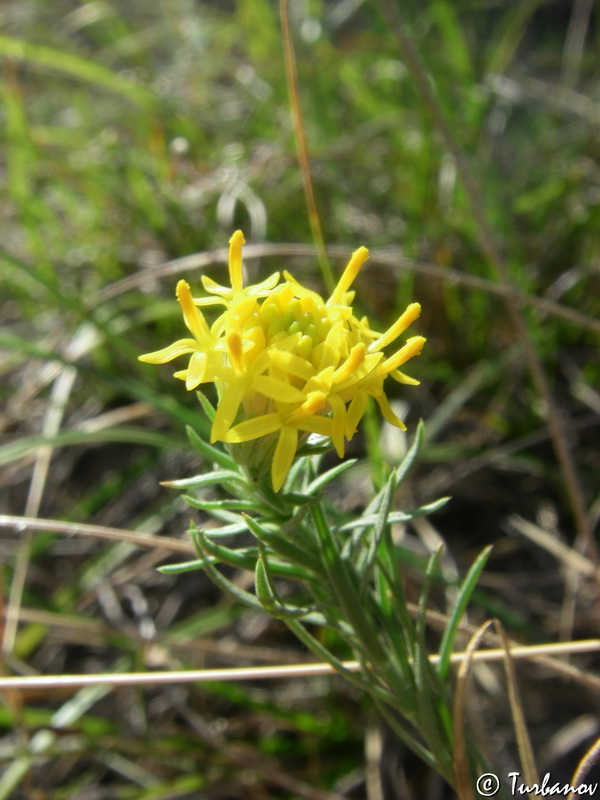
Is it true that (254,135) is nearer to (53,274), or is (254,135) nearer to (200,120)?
(200,120)

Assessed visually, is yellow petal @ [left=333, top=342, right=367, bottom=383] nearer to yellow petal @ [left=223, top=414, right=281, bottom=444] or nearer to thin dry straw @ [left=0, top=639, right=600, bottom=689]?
yellow petal @ [left=223, top=414, right=281, bottom=444]

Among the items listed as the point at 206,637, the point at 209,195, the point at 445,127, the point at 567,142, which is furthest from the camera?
the point at 567,142

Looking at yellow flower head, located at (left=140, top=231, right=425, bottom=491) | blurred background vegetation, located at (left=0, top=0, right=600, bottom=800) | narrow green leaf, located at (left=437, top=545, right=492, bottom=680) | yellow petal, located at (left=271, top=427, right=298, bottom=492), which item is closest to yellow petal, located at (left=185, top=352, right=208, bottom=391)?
yellow flower head, located at (left=140, top=231, right=425, bottom=491)

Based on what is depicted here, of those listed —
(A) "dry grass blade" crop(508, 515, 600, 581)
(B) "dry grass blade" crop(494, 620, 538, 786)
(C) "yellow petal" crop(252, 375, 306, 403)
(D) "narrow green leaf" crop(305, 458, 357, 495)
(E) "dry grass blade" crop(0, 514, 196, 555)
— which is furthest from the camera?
(A) "dry grass blade" crop(508, 515, 600, 581)

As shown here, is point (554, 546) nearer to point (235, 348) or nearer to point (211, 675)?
point (211, 675)

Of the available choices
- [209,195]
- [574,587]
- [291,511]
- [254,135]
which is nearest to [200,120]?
[254,135]

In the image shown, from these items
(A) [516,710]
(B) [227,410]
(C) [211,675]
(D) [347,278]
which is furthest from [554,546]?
(B) [227,410]

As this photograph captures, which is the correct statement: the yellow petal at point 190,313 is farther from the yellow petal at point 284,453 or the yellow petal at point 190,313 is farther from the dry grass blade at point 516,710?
the dry grass blade at point 516,710

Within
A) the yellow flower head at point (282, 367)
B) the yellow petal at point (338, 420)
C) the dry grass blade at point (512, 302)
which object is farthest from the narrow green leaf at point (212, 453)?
the dry grass blade at point (512, 302)
